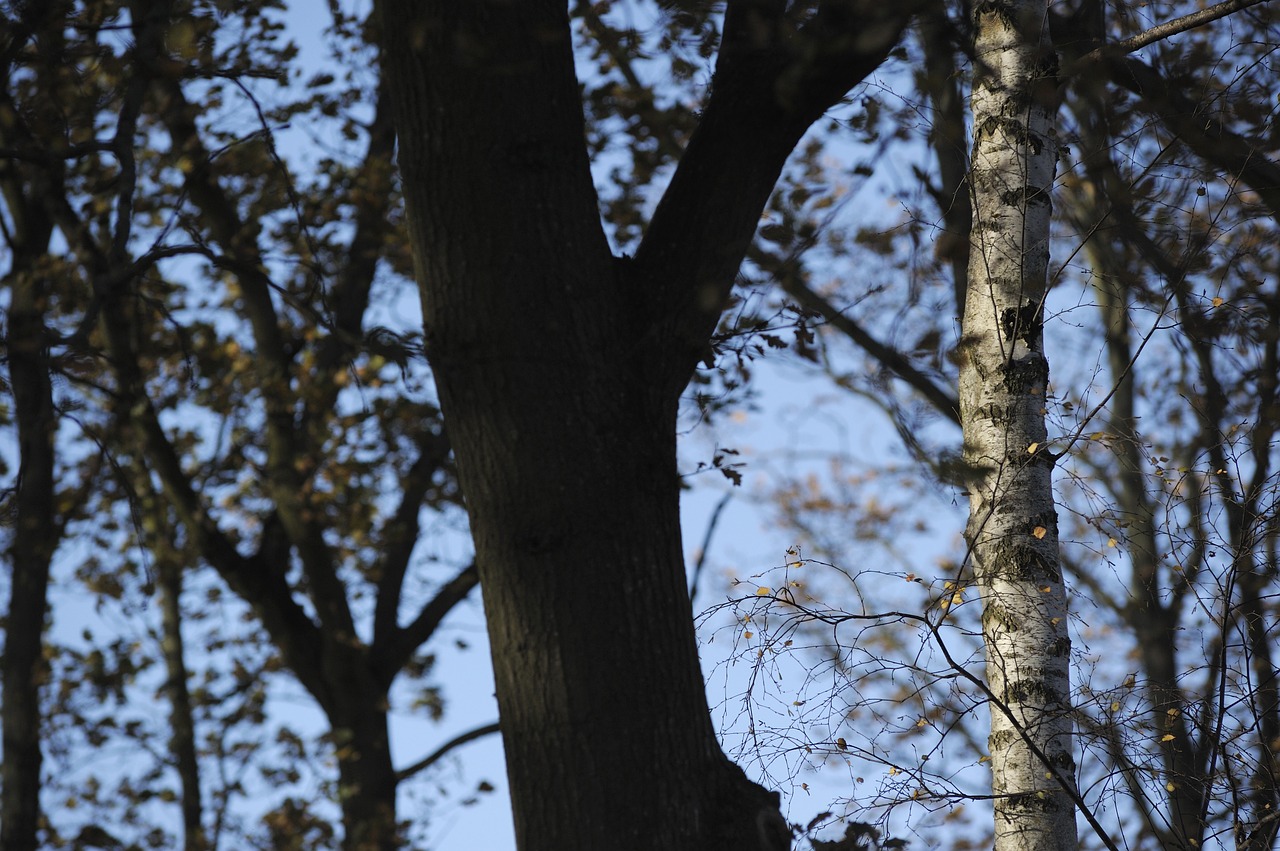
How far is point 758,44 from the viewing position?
109 inches

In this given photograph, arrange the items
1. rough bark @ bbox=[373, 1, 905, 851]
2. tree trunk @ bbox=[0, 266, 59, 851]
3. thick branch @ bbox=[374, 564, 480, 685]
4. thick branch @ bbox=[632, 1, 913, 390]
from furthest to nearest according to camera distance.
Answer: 1. thick branch @ bbox=[374, 564, 480, 685]
2. tree trunk @ bbox=[0, 266, 59, 851]
3. thick branch @ bbox=[632, 1, 913, 390]
4. rough bark @ bbox=[373, 1, 905, 851]

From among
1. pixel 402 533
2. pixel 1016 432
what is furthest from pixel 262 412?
pixel 1016 432

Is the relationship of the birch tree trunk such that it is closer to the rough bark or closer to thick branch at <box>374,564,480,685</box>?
the rough bark

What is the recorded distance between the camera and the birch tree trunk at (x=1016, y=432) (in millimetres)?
3166

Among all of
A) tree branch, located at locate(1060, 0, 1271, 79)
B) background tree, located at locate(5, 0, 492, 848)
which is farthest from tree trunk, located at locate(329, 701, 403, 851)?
tree branch, located at locate(1060, 0, 1271, 79)

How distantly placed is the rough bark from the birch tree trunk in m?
0.79

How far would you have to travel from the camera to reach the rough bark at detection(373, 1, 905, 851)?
247 cm

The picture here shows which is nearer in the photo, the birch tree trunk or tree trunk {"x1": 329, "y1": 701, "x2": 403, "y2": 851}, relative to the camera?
the birch tree trunk

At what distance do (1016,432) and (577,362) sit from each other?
57.9 inches

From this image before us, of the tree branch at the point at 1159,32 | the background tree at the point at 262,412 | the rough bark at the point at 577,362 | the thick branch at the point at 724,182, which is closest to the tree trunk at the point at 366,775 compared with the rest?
the background tree at the point at 262,412

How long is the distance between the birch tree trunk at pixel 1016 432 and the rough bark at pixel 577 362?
0.79 m

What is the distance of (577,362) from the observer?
→ 265 centimetres

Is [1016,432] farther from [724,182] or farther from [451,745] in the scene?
[451,745]

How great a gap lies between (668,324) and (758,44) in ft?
2.28
